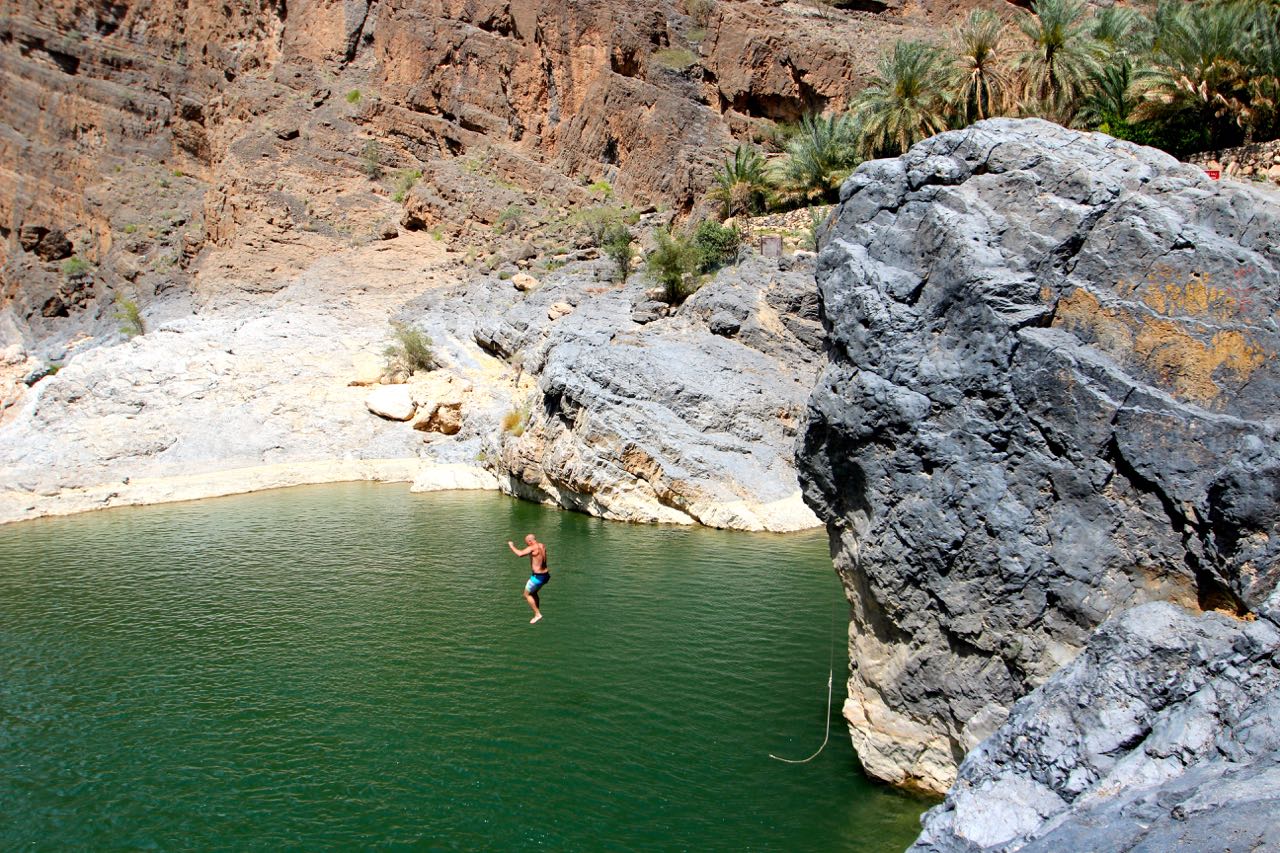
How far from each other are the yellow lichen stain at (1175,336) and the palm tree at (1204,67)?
19130 millimetres

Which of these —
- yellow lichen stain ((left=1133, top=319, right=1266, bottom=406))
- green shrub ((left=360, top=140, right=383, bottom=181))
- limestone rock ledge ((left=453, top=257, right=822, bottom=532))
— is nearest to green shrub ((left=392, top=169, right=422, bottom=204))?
green shrub ((left=360, top=140, right=383, bottom=181))

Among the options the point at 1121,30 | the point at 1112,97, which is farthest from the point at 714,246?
the point at 1121,30

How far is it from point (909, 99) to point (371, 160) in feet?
114

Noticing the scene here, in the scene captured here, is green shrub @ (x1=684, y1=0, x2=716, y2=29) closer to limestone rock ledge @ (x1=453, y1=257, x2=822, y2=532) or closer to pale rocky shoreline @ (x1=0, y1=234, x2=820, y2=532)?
pale rocky shoreline @ (x1=0, y1=234, x2=820, y2=532)

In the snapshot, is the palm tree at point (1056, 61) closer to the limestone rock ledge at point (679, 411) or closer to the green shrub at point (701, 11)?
the limestone rock ledge at point (679, 411)

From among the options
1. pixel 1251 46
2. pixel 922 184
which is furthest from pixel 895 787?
pixel 1251 46

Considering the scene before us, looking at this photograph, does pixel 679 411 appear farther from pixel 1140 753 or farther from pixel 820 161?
pixel 1140 753

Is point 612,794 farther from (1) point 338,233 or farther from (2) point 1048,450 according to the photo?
(1) point 338,233

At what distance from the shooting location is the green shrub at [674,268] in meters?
38.0

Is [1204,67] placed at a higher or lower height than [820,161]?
lower

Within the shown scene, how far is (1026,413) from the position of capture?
8625mm

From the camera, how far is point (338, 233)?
5153cm

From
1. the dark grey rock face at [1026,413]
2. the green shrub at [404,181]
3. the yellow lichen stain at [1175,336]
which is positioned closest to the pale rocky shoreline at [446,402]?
the green shrub at [404,181]

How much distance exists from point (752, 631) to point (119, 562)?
18135mm
